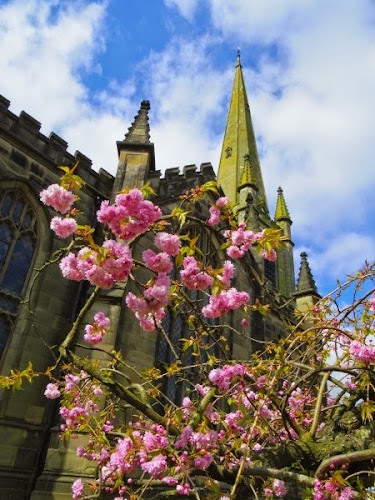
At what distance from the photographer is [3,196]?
325 inches

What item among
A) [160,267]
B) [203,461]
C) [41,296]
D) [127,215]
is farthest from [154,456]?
[41,296]

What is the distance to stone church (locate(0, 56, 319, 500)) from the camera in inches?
263

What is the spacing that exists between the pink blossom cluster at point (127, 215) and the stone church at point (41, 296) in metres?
1.95

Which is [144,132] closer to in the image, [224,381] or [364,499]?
[224,381]

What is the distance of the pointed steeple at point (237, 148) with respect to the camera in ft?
102

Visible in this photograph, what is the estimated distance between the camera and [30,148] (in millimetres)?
8781

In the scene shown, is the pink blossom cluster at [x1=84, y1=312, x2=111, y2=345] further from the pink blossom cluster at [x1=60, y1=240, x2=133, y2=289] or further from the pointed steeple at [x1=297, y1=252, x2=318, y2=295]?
the pointed steeple at [x1=297, y1=252, x2=318, y2=295]

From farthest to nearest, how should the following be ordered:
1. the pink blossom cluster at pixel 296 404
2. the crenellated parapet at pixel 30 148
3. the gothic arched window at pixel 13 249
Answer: the crenellated parapet at pixel 30 148, the gothic arched window at pixel 13 249, the pink blossom cluster at pixel 296 404

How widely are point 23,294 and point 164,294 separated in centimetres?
530

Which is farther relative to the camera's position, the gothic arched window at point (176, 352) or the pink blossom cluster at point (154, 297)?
the gothic arched window at point (176, 352)

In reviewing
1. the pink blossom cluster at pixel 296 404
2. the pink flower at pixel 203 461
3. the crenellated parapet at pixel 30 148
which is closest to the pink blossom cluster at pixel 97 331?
the pink flower at pixel 203 461

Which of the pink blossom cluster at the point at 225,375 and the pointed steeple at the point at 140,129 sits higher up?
the pointed steeple at the point at 140,129

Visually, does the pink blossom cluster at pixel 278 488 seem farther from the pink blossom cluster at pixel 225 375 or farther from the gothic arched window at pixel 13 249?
the gothic arched window at pixel 13 249

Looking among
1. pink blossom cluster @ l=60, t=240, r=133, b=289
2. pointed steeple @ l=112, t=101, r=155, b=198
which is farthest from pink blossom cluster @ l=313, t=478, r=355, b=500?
pointed steeple @ l=112, t=101, r=155, b=198
